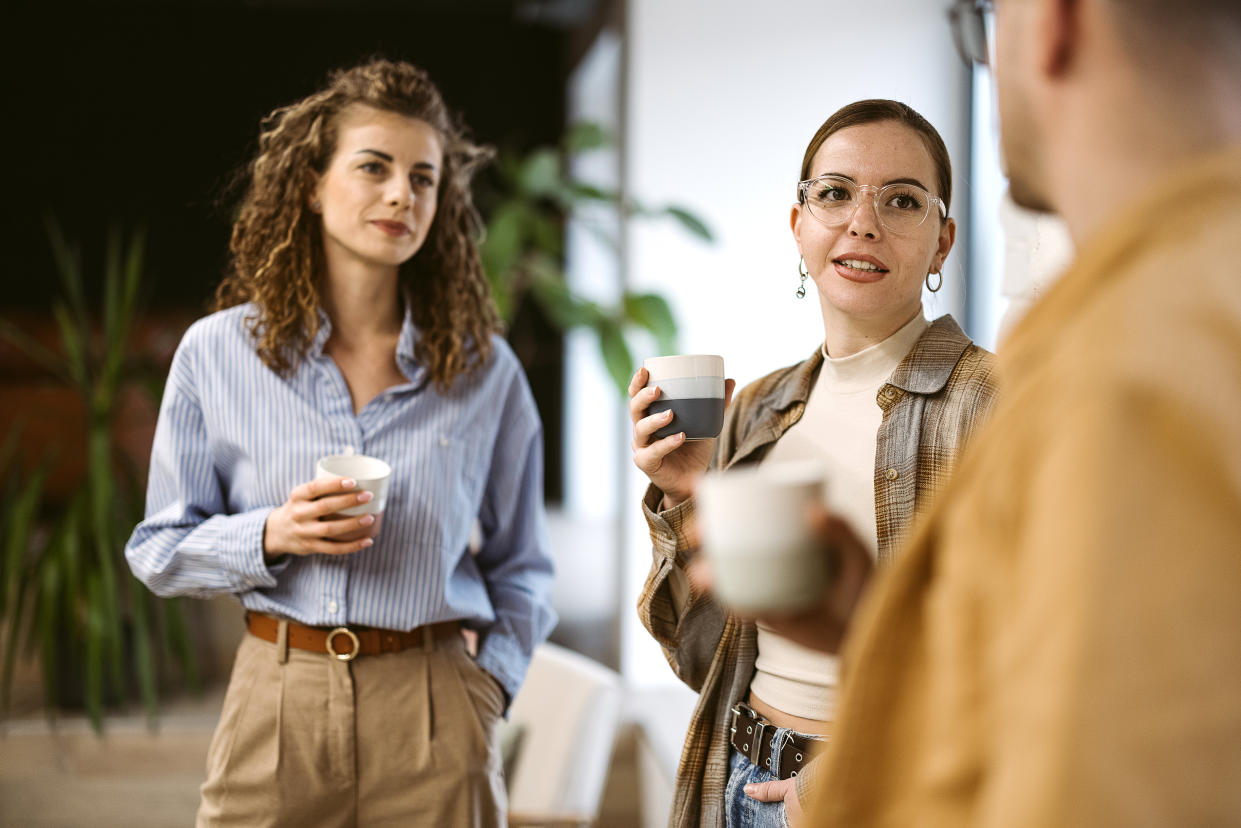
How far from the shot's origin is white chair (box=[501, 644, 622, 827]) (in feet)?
7.60

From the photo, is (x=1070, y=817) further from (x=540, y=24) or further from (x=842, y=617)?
(x=540, y=24)

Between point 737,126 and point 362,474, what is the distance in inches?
87.1

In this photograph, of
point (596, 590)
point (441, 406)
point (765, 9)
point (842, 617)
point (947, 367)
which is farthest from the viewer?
point (596, 590)

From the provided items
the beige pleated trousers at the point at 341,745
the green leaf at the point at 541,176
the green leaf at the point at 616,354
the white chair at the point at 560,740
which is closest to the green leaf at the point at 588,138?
the green leaf at the point at 541,176

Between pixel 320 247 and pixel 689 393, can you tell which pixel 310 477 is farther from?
pixel 689 393

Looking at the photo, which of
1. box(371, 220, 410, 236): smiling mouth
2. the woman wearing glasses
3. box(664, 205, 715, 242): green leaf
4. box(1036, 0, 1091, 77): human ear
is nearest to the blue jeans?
the woman wearing glasses

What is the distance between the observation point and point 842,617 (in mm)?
737

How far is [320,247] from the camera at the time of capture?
174cm

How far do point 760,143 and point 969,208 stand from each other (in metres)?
0.91

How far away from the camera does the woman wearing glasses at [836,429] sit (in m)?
1.20

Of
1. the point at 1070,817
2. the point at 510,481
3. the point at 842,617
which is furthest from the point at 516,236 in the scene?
the point at 1070,817

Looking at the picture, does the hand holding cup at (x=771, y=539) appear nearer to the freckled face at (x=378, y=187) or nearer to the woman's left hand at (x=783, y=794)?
the woman's left hand at (x=783, y=794)

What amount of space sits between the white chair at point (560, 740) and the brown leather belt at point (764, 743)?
108 cm

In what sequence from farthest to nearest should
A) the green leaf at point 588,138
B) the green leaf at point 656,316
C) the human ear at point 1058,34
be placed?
1. the green leaf at point 588,138
2. the green leaf at point 656,316
3. the human ear at point 1058,34
